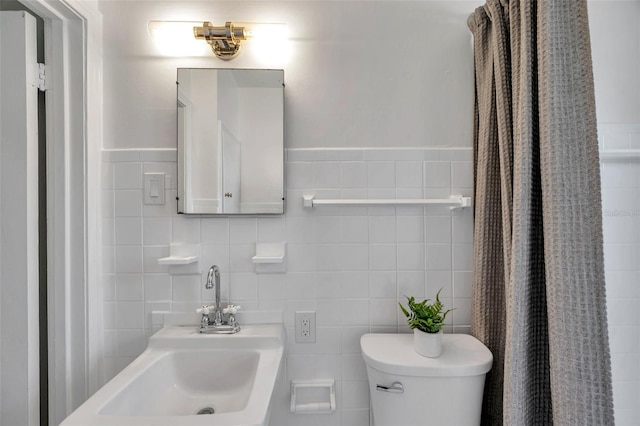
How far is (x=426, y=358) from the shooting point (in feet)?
3.62

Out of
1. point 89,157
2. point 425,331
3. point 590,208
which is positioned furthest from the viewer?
point 89,157

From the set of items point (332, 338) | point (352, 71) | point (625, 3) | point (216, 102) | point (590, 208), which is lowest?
point (332, 338)

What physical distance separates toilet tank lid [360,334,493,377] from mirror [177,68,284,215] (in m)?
0.61

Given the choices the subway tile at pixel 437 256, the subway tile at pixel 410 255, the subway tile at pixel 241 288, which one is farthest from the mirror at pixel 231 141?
the subway tile at pixel 437 256

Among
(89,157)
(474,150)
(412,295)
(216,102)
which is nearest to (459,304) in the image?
(412,295)

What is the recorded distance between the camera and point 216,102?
4.28 feet

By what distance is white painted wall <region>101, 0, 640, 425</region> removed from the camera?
132 cm

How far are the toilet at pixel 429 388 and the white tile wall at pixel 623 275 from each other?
1.33 ft

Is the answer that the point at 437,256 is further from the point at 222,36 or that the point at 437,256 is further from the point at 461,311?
the point at 222,36

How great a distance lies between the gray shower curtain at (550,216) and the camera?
0.80 metres

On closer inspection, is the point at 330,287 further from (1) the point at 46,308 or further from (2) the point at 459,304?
(1) the point at 46,308

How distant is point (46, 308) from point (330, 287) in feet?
3.50

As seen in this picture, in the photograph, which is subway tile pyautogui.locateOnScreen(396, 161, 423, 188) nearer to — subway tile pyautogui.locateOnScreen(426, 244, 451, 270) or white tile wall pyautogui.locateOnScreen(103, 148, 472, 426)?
white tile wall pyautogui.locateOnScreen(103, 148, 472, 426)

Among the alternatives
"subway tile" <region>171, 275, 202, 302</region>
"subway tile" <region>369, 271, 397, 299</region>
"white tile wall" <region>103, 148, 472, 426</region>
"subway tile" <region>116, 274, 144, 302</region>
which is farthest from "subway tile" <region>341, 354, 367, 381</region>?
"subway tile" <region>116, 274, 144, 302</region>
